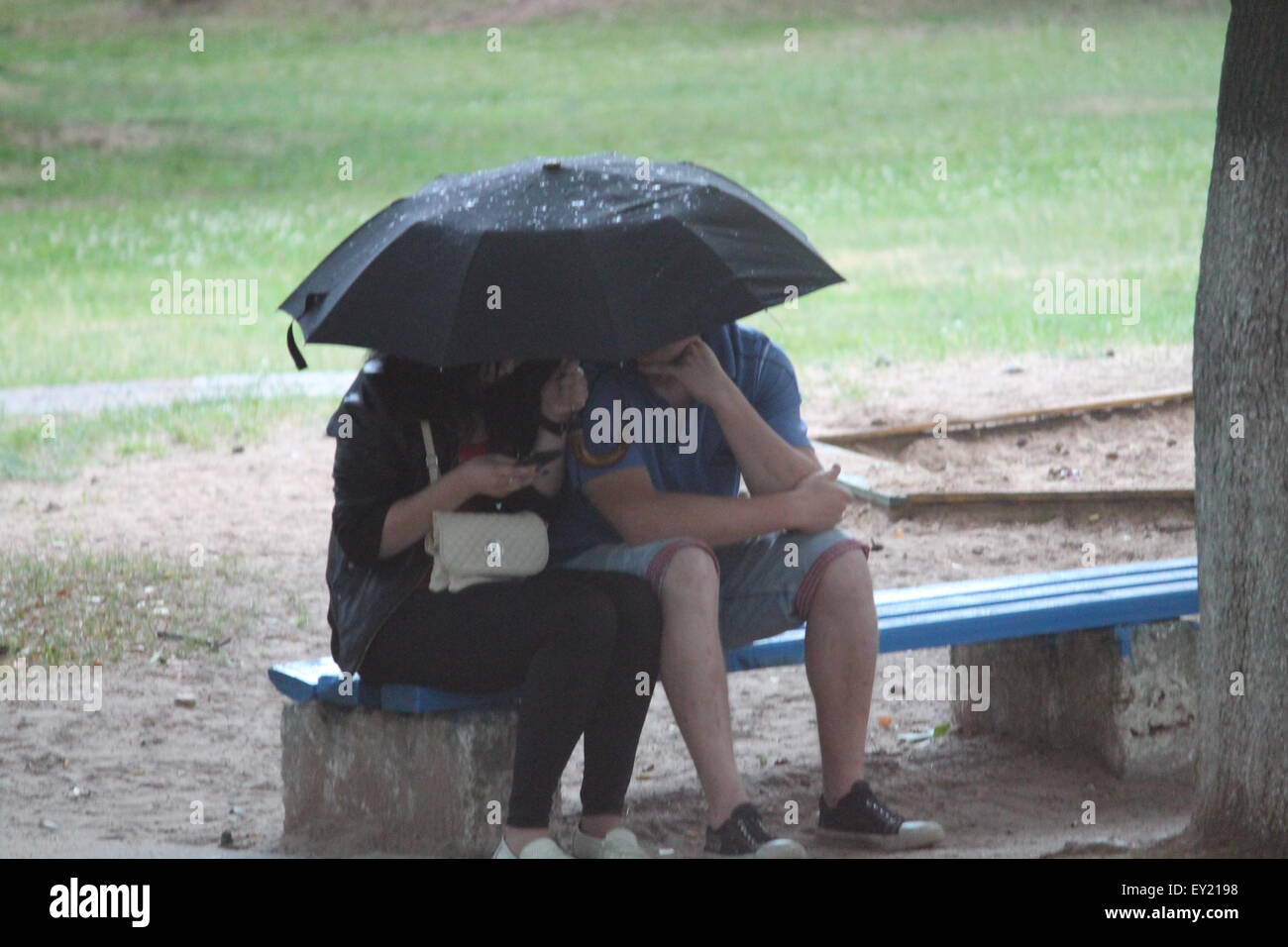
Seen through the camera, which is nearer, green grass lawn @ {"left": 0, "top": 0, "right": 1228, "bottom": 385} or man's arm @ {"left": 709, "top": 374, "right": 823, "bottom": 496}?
man's arm @ {"left": 709, "top": 374, "right": 823, "bottom": 496}

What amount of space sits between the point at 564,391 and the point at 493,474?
0.80 ft

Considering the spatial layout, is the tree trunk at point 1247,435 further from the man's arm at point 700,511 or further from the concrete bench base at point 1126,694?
the concrete bench base at point 1126,694

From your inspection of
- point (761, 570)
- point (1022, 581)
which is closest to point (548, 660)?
point (761, 570)

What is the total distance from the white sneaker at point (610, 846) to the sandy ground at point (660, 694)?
0.31 metres

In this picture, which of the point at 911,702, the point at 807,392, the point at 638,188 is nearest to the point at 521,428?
the point at 638,188

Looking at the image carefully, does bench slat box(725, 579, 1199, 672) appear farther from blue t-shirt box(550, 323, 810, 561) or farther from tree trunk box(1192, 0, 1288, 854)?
tree trunk box(1192, 0, 1288, 854)

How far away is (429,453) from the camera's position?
3924 mm

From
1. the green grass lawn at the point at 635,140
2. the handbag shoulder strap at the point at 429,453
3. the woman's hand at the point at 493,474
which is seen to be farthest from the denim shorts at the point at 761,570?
the green grass lawn at the point at 635,140

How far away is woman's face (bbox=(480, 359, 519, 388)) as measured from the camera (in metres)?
3.99

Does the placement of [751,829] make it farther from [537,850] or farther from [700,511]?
[700,511]

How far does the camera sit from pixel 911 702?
5.55m

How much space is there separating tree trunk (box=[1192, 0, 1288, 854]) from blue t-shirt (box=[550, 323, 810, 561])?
0.98 m

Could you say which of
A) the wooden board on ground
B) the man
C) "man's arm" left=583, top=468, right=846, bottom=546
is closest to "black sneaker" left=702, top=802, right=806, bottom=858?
the man
